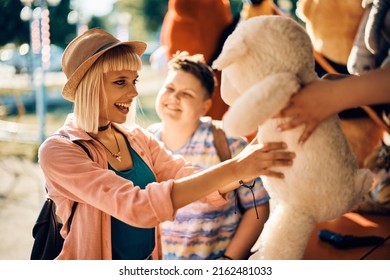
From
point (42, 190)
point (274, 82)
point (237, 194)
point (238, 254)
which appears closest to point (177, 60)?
point (237, 194)

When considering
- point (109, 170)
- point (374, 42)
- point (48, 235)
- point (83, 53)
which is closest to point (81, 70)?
point (83, 53)

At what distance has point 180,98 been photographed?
1.16 m

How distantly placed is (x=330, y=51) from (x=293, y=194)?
2.66 feet

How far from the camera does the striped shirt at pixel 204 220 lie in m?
1.12

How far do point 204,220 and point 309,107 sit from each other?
57 cm

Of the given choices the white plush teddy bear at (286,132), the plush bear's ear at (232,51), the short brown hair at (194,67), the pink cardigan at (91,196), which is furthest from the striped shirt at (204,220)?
the plush bear's ear at (232,51)

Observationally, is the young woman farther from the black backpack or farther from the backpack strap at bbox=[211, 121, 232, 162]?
the backpack strap at bbox=[211, 121, 232, 162]

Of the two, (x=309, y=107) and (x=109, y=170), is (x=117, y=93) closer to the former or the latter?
(x=109, y=170)

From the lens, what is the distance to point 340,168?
0.64 metres

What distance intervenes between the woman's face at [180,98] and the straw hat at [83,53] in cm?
32

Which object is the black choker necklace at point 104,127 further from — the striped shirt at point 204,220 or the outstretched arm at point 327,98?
the outstretched arm at point 327,98

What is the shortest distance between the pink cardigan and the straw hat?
92 mm

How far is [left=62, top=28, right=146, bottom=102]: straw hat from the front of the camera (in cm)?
82
